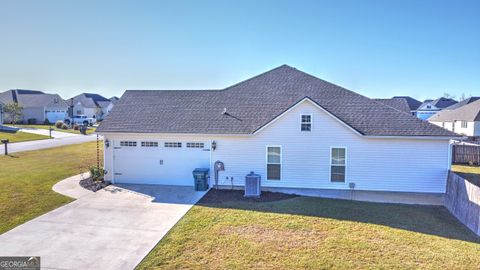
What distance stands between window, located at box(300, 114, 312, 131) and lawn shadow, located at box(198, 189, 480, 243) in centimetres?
310

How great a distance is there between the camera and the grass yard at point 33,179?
9.83 meters

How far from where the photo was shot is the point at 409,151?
40.2 ft

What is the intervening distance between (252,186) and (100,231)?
20.5 ft

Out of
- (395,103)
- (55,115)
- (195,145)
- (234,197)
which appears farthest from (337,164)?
(55,115)

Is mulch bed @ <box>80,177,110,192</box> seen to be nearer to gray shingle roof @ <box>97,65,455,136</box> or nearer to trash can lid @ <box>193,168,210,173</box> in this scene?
gray shingle roof @ <box>97,65,455,136</box>

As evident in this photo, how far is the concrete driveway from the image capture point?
6844 millimetres

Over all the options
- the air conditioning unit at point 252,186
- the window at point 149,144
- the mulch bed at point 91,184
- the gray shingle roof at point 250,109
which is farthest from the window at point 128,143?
the air conditioning unit at point 252,186

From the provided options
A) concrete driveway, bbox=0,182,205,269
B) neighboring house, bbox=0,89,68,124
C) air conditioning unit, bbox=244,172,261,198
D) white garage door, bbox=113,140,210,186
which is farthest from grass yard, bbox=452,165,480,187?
neighboring house, bbox=0,89,68,124

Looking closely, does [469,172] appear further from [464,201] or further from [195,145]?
[195,145]

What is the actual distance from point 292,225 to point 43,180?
12.8 meters

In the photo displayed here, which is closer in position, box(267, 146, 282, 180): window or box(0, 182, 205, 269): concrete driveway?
box(0, 182, 205, 269): concrete driveway

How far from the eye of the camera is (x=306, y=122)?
12680 mm

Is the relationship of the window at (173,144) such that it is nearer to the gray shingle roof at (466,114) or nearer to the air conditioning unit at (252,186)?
the air conditioning unit at (252,186)

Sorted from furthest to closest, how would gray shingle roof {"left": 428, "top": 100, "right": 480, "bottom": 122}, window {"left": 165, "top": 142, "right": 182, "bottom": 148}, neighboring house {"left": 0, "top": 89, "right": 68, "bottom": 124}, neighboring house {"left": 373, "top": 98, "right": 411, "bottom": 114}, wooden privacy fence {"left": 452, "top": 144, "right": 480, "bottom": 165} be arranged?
neighboring house {"left": 0, "top": 89, "right": 68, "bottom": 124}, gray shingle roof {"left": 428, "top": 100, "right": 480, "bottom": 122}, wooden privacy fence {"left": 452, "top": 144, "right": 480, "bottom": 165}, neighboring house {"left": 373, "top": 98, "right": 411, "bottom": 114}, window {"left": 165, "top": 142, "right": 182, "bottom": 148}
